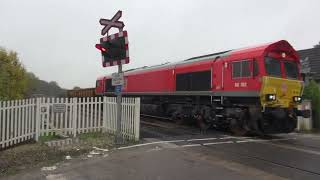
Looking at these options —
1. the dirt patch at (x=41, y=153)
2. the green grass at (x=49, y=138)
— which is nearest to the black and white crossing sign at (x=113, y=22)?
the dirt patch at (x=41, y=153)

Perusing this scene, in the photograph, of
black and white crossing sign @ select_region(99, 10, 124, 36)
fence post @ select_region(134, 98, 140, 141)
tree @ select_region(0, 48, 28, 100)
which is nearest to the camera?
black and white crossing sign @ select_region(99, 10, 124, 36)

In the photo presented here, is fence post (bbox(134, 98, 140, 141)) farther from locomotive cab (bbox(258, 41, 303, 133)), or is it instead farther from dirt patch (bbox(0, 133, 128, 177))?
locomotive cab (bbox(258, 41, 303, 133))

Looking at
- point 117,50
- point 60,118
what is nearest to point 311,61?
point 117,50

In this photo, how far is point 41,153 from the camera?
11.2 meters

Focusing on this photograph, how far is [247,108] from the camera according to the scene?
1520 centimetres

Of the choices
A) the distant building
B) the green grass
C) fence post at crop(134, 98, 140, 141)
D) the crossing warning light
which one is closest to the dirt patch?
the green grass

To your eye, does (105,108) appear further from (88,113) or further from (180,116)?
(180,116)

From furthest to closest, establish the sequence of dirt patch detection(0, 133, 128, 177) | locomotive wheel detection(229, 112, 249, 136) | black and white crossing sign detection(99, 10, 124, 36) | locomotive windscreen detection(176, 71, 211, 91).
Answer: locomotive windscreen detection(176, 71, 211, 91) → locomotive wheel detection(229, 112, 249, 136) → black and white crossing sign detection(99, 10, 124, 36) → dirt patch detection(0, 133, 128, 177)

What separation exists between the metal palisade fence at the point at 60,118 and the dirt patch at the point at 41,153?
410 mm

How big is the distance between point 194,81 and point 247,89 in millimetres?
3766

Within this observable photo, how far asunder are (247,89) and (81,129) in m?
5.98

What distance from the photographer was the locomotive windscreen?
17422 millimetres

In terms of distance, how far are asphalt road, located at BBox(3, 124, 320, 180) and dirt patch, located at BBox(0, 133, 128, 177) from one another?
561mm

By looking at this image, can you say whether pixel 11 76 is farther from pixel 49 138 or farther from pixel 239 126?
pixel 239 126
